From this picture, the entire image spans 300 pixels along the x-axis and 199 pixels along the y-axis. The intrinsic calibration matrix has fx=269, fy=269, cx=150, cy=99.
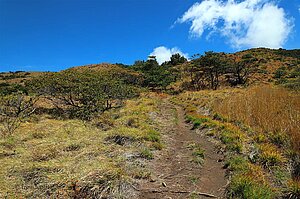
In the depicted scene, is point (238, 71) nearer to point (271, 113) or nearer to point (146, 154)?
point (271, 113)

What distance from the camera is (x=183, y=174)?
5.86 metres

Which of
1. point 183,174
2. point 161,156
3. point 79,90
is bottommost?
point 183,174

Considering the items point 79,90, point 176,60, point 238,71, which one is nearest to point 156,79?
point 238,71

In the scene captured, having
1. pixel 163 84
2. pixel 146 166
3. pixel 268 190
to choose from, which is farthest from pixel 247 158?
pixel 163 84

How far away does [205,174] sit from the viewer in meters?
5.82

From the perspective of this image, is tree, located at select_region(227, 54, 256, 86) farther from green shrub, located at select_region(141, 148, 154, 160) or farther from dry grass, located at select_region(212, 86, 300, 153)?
green shrub, located at select_region(141, 148, 154, 160)

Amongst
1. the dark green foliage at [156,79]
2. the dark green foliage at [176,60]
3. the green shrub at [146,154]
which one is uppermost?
the dark green foliage at [176,60]

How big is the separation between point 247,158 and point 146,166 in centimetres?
233

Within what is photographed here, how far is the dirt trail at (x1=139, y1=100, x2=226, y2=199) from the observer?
5.02 m

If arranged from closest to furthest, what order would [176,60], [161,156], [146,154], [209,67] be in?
[146,154], [161,156], [209,67], [176,60]

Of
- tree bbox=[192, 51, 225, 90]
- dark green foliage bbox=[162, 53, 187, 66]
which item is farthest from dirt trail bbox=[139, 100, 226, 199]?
dark green foliage bbox=[162, 53, 187, 66]

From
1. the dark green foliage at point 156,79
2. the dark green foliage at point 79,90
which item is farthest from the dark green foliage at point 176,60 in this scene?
the dark green foliage at point 79,90

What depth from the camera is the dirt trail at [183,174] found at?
16.5ft

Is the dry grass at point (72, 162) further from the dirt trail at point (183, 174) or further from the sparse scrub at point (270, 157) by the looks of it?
the sparse scrub at point (270, 157)
